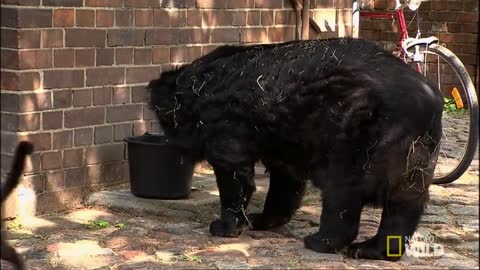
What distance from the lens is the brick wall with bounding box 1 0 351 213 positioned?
5.69m

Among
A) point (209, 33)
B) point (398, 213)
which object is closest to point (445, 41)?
point (209, 33)

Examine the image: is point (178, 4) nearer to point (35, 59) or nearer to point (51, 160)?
point (35, 59)

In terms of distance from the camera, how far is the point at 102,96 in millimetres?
6398

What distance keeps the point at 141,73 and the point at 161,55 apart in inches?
11.0

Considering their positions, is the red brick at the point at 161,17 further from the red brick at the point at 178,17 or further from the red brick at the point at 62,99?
the red brick at the point at 62,99

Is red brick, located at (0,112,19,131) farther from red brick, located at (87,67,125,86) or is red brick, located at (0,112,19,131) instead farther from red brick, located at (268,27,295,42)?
red brick, located at (268,27,295,42)

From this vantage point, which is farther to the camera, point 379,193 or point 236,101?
point 236,101

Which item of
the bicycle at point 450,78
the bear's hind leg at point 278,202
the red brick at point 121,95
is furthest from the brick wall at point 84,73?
the bicycle at point 450,78

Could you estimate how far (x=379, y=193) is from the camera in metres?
4.76

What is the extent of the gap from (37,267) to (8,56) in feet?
5.38

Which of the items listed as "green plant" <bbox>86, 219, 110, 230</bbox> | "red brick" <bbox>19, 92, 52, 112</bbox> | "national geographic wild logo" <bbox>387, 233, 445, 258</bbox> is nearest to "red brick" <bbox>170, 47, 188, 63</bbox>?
"red brick" <bbox>19, 92, 52, 112</bbox>

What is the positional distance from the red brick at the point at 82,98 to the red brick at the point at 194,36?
115 cm

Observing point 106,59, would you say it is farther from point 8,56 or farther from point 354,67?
point 354,67

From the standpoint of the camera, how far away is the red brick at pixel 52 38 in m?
5.80
